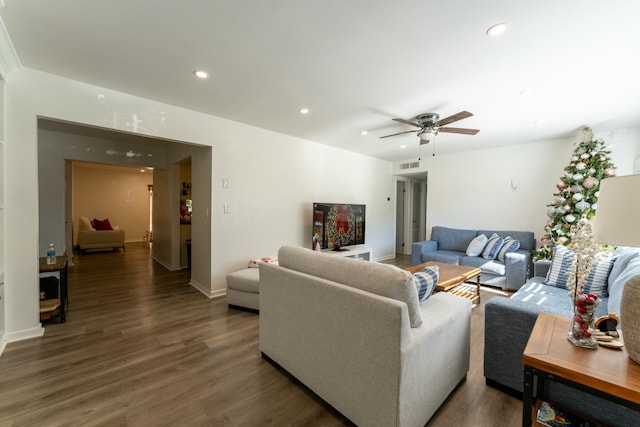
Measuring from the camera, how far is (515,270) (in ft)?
13.3

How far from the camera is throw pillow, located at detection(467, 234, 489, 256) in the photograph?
4.68 meters

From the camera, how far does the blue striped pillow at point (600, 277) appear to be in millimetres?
2406

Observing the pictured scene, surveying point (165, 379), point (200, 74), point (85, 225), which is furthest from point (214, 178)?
point (85, 225)

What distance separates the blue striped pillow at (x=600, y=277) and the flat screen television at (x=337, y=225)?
3.33m

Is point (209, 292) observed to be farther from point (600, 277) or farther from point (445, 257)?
point (600, 277)

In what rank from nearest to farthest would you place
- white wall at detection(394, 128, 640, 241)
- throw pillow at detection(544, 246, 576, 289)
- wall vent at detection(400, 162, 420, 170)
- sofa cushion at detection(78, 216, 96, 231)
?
throw pillow at detection(544, 246, 576, 289) → white wall at detection(394, 128, 640, 241) → wall vent at detection(400, 162, 420, 170) → sofa cushion at detection(78, 216, 96, 231)

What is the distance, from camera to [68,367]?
2070 mm

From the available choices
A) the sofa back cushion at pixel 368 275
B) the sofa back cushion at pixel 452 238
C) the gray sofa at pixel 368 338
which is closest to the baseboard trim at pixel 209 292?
the gray sofa at pixel 368 338

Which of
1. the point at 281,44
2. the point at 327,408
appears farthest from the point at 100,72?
the point at 327,408

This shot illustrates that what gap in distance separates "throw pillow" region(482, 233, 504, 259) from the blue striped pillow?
2.08 meters

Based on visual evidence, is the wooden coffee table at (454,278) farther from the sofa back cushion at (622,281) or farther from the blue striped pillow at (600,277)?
the sofa back cushion at (622,281)

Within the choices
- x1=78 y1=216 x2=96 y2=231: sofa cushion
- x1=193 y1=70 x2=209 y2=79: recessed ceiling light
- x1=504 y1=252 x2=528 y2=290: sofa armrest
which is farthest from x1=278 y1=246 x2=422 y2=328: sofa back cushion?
x1=78 y1=216 x2=96 y2=231: sofa cushion

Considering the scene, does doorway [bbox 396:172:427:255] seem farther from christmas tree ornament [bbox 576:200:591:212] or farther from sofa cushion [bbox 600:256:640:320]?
sofa cushion [bbox 600:256:640:320]

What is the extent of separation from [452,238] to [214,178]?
473 centimetres
